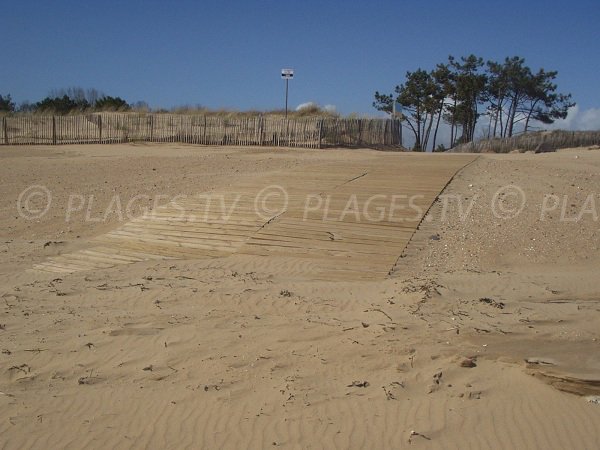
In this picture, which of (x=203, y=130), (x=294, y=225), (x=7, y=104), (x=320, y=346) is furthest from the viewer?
(x=7, y=104)

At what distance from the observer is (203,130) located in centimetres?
2436

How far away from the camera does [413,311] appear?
533 cm

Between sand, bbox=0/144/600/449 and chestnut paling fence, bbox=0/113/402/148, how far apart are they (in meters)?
14.2

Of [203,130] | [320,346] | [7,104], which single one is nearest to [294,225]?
[320,346]

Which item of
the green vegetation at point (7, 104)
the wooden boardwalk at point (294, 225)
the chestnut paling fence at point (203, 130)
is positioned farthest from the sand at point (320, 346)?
the green vegetation at point (7, 104)

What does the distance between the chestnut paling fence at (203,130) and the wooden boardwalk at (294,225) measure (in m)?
11.2

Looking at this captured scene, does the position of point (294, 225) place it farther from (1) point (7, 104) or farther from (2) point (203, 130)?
(1) point (7, 104)

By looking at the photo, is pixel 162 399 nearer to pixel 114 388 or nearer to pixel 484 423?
pixel 114 388

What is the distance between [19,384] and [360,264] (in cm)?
398

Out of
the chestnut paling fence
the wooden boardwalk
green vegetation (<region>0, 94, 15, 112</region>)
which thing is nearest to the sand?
the wooden boardwalk

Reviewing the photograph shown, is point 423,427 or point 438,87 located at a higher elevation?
point 438,87

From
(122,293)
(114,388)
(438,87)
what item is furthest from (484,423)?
(438,87)

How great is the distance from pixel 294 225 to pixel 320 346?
3.99 meters

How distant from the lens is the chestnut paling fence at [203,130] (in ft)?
74.1
